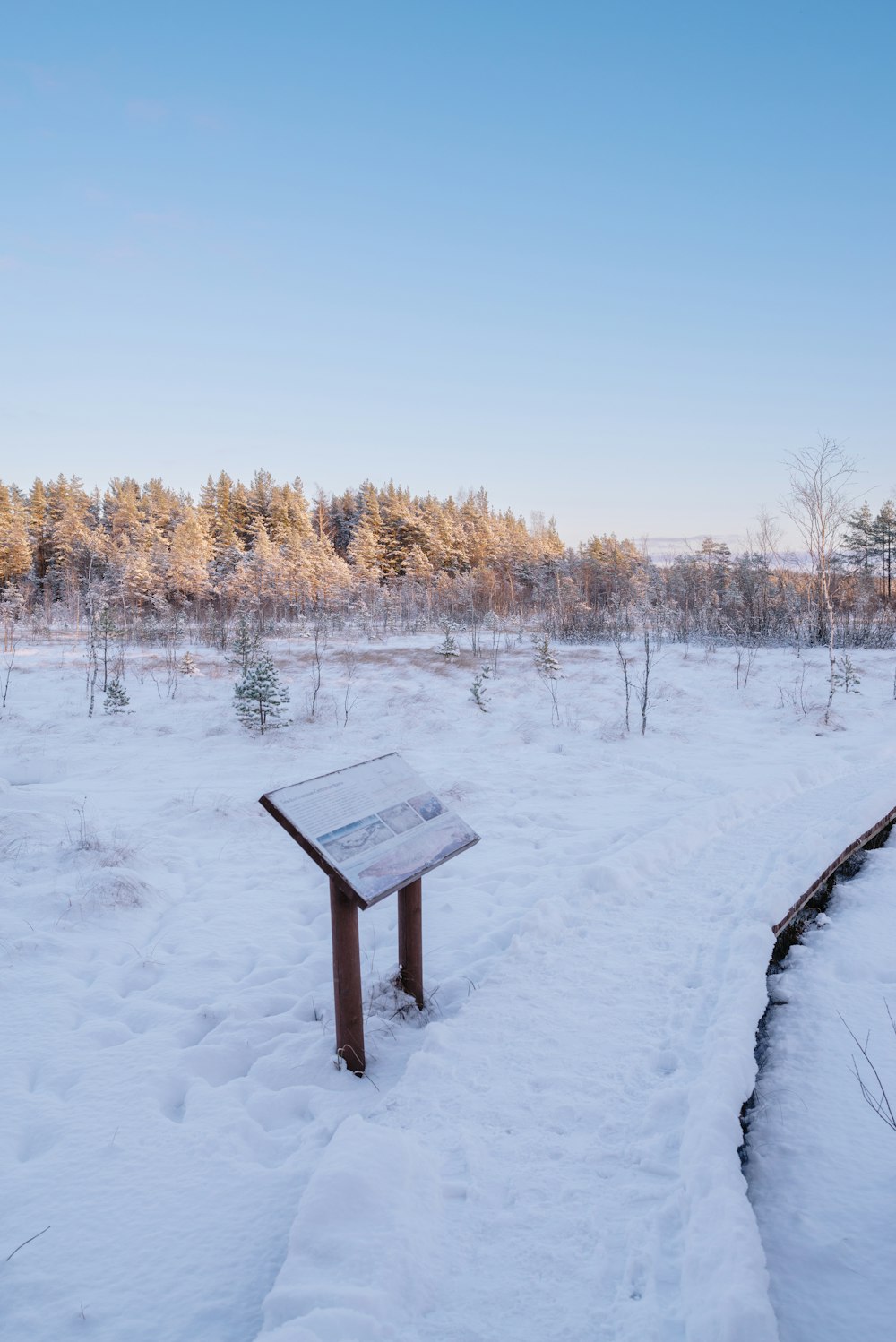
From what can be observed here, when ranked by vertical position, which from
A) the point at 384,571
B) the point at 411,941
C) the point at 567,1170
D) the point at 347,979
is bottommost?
the point at 567,1170

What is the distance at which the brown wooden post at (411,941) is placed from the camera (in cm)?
357

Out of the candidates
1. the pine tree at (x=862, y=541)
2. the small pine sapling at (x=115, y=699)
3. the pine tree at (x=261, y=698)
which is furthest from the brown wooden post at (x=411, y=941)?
the pine tree at (x=862, y=541)

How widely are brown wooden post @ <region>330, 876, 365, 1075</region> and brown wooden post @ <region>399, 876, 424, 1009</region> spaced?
0.55 metres

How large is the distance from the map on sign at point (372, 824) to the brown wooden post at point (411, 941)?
384mm

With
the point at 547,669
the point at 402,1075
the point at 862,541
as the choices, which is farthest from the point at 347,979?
the point at 862,541

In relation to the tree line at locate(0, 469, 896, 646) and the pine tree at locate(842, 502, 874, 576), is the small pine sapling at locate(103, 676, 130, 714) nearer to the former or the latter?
the tree line at locate(0, 469, 896, 646)

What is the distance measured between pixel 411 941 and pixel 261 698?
6.91m

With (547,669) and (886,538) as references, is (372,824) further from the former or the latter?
(886,538)

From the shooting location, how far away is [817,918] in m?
4.98

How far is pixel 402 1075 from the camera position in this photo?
3000 millimetres

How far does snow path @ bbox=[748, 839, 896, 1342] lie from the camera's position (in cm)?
215

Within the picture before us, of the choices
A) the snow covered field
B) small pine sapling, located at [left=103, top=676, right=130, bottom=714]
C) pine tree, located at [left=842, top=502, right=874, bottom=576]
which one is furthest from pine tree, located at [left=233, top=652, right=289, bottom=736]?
pine tree, located at [left=842, top=502, right=874, bottom=576]

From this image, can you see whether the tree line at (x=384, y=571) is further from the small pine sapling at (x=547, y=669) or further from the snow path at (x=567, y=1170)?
the snow path at (x=567, y=1170)

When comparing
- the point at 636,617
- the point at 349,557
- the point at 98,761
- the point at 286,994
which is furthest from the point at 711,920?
the point at 349,557
